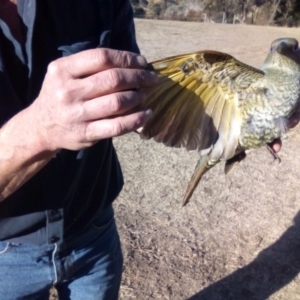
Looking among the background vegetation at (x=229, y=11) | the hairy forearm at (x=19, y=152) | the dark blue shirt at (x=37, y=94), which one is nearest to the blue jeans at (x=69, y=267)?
the dark blue shirt at (x=37, y=94)

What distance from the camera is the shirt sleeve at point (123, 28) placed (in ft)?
5.79

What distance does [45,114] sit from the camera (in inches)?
42.8

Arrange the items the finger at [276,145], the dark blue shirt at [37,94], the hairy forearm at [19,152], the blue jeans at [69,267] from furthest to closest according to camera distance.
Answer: the finger at [276,145] < the blue jeans at [69,267] < the dark blue shirt at [37,94] < the hairy forearm at [19,152]

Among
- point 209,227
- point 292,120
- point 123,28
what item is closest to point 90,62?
point 123,28

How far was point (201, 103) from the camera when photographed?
196 cm

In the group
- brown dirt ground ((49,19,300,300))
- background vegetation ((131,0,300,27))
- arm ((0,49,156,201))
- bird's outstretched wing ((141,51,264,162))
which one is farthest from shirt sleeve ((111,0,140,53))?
background vegetation ((131,0,300,27))

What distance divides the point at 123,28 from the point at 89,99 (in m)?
0.84

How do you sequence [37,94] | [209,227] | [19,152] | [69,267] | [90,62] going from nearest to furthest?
[90,62] < [19,152] < [37,94] < [69,267] < [209,227]

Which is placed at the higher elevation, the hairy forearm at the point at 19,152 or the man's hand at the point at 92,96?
the man's hand at the point at 92,96

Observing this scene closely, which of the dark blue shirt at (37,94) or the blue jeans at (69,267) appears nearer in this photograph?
the dark blue shirt at (37,94)

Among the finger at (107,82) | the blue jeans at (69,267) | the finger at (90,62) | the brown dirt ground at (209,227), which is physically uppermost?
the finger at (90,62)

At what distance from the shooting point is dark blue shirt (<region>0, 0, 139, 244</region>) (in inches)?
57.2

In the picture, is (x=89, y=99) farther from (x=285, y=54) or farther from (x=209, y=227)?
(x=209, y=227)

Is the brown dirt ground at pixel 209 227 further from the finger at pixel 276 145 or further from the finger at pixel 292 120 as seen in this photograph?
the finger at pixel 292 120
